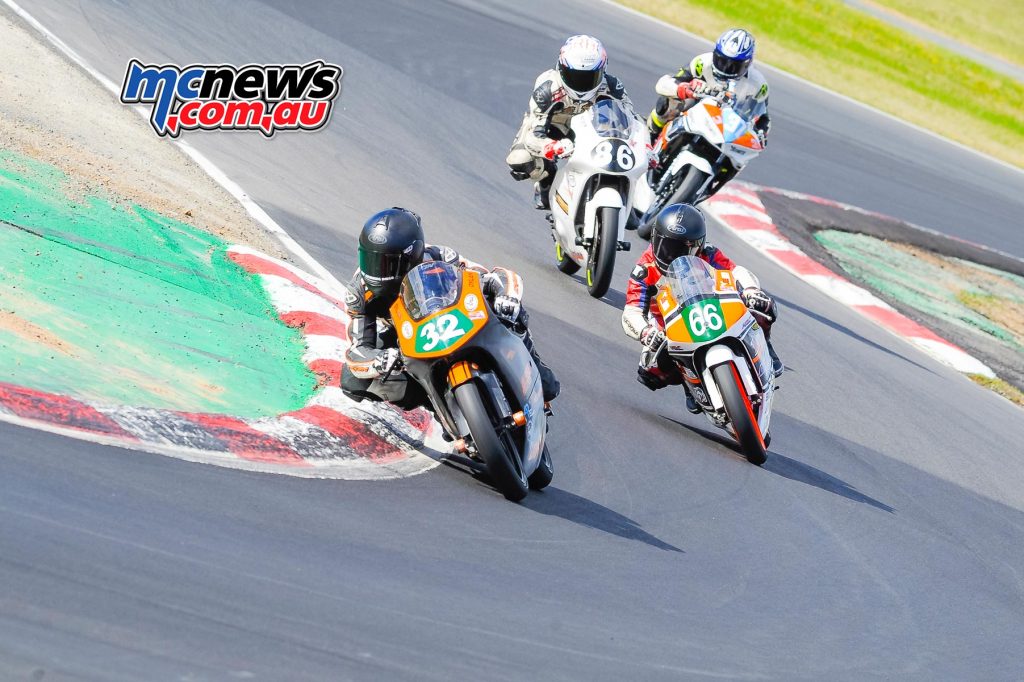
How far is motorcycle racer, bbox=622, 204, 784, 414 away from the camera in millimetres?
8750

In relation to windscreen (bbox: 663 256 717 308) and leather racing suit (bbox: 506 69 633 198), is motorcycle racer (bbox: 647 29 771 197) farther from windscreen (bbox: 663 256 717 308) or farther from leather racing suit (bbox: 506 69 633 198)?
windscreen (bbox: 663 256 717 308)

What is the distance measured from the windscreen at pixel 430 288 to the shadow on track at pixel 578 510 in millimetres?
930

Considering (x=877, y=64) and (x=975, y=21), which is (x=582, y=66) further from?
(x=975, y=21)

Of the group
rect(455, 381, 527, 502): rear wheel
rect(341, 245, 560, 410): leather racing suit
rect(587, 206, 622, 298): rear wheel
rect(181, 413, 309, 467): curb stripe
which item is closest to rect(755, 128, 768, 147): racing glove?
rect(587, 206, 622, 298): rear wheel

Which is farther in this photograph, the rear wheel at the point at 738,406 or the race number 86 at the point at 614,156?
the race number 86 at the point at 614,156

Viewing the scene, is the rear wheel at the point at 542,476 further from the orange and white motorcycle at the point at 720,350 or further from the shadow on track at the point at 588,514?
the orange and white motorcycle at the point at 720,350

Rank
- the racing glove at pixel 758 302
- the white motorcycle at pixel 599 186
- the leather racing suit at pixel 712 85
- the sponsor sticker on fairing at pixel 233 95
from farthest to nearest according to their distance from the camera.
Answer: the sponsor sticker on fairing at pixel 233 95
the leather racing suit at pixel 712 85
the white motorcycle at pixel 599 186
the racing glove at pixel 758 302

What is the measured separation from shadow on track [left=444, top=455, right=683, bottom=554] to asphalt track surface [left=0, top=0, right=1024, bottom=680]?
0.9 inches

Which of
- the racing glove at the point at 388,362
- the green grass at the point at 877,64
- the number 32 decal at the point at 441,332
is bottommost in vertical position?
the green grass at the point at 877,64

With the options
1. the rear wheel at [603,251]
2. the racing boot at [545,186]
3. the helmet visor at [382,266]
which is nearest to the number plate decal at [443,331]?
the helmet visor at [382,266]

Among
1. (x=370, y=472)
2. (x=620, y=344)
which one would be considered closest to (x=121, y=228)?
(x=370, y=472)

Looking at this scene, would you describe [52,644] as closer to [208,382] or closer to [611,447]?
[208,382]

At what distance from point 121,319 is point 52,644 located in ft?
12.3

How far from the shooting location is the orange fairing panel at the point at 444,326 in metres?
6.66
